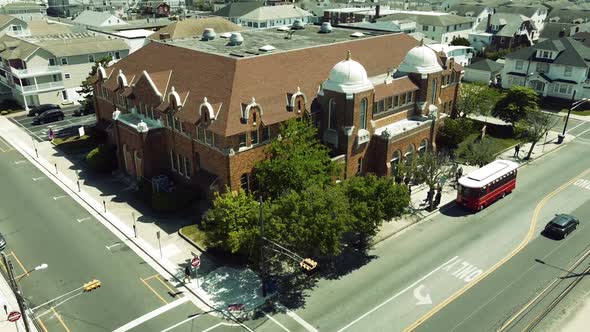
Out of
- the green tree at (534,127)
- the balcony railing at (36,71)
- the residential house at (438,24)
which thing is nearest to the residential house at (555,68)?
the green tree at (534,127)

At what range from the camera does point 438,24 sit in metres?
125

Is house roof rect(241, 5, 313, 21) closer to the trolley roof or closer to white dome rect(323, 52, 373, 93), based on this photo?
white dome rect(323, 52, 373, 93)

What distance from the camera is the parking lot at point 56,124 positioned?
73000 millimetres

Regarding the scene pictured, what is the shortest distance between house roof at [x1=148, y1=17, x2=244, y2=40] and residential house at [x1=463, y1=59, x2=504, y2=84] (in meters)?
51.3

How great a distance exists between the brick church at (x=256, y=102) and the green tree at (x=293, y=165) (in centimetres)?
213

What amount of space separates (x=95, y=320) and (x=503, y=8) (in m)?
158

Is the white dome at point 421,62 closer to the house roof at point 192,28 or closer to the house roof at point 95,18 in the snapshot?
the house roof at point 192,28

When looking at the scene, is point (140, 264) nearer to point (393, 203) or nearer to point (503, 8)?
point (393, 203)

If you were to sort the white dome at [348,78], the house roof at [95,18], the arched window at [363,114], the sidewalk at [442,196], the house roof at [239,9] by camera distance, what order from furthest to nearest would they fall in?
the house roof at [239,9] < the house roof at [95,18] < the arched window at [363,114] < the white dome at [348,78] < the sidewalk at [442,196]

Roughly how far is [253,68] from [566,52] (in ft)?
232

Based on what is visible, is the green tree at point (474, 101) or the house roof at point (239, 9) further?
the house roof at point (239, 9)

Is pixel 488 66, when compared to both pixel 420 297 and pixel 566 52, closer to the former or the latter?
pixel 566 52

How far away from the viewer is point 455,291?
3747 cm

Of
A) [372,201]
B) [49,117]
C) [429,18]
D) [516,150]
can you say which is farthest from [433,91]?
[429,18]
